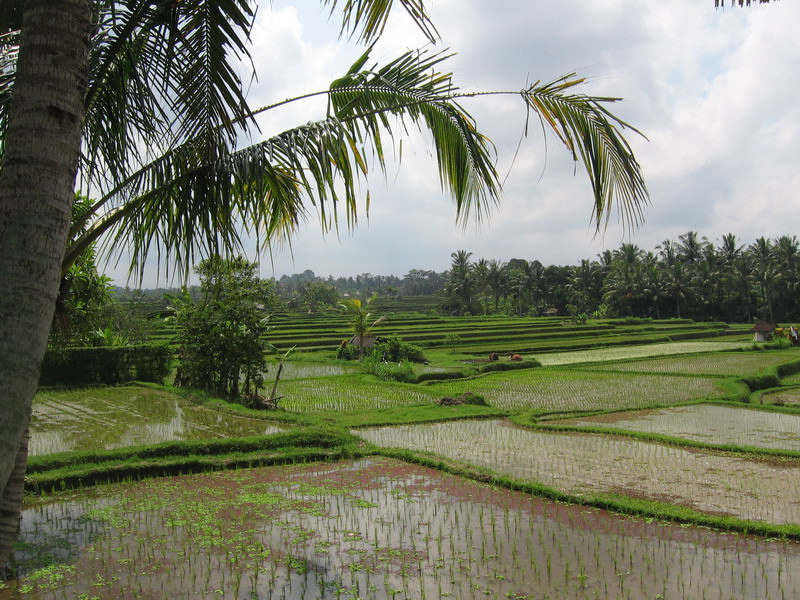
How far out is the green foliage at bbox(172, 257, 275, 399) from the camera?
11070mm

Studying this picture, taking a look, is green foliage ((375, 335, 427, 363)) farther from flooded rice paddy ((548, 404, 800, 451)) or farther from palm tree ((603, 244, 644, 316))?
palm tree ((603, 244, 644, 316))

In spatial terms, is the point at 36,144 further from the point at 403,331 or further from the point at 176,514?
the point at 403,331

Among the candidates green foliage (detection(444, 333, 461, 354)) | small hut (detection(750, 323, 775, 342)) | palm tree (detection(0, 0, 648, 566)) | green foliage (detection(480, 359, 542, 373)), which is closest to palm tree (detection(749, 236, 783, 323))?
small hut (detection(750, 323, 775, 342))

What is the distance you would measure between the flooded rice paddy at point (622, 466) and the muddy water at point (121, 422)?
222 centimetres

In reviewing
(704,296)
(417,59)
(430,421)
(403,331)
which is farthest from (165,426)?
(704,296)

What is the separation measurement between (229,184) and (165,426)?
6.32 meters

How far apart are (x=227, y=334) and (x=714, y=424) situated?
812cm

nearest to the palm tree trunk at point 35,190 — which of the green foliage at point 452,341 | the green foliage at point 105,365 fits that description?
the green foliage at point 105,365

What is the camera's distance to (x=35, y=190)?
5.51 ft

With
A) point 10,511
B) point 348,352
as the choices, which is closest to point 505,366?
point 348,352

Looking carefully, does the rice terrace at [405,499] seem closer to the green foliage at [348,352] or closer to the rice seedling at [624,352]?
the green foliage at [348,352]

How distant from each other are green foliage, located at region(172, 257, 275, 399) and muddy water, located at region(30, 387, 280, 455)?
718mm

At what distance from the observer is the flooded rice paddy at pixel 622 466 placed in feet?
18.8

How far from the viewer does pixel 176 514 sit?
5.19 m
